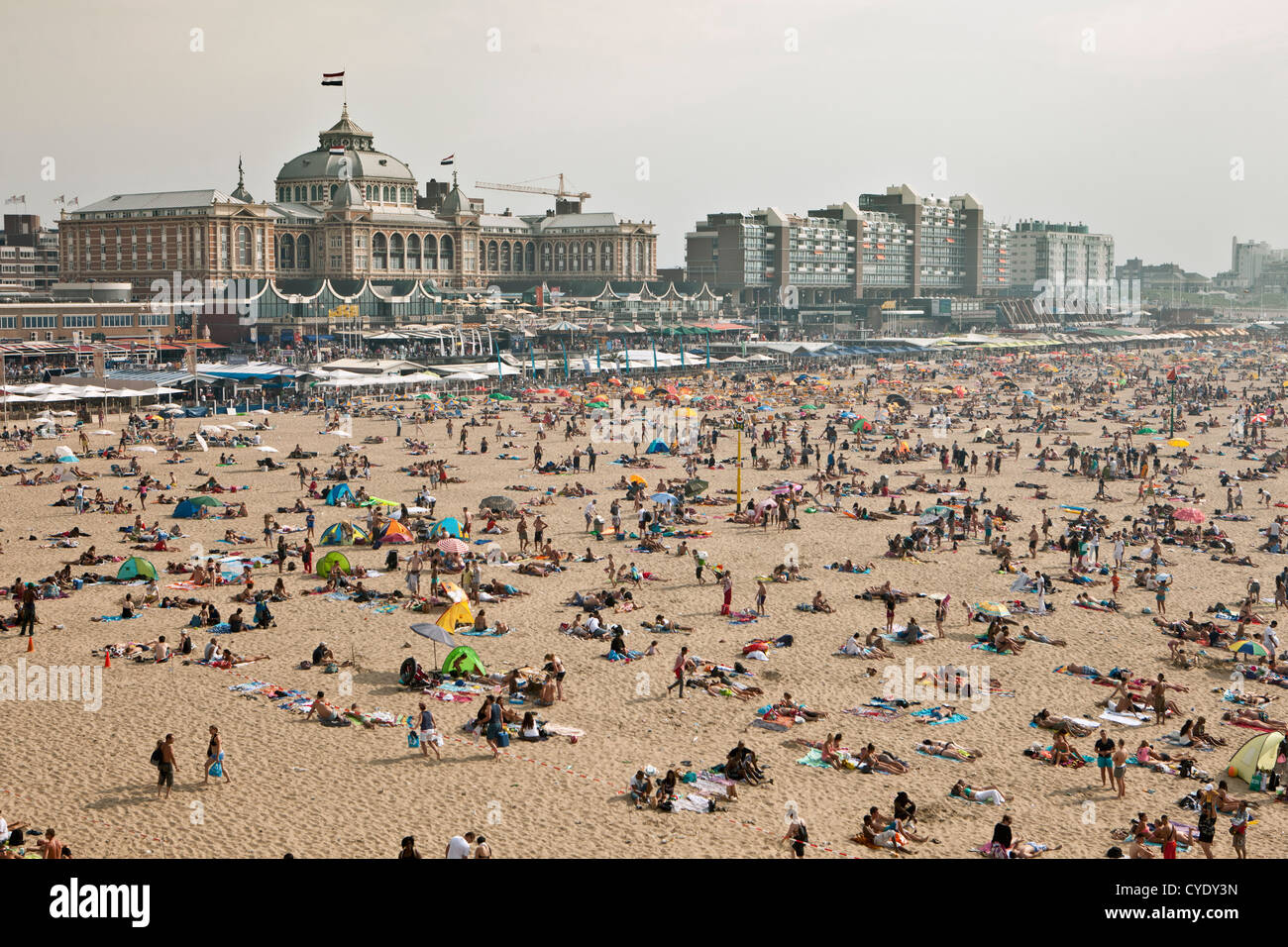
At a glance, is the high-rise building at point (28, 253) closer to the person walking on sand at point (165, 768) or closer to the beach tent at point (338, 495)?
the beach tent at point (338, 495)

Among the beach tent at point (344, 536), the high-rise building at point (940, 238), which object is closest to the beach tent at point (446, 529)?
the beach tent at point (344, 536)

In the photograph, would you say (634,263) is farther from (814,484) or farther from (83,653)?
(83,653)

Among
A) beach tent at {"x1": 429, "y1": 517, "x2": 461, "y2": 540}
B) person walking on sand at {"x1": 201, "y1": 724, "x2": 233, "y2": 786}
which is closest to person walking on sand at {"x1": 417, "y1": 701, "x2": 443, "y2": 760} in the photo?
person walking on sand at {"x1": 201, "y1": 724, "x2": 233, "y2": 786}

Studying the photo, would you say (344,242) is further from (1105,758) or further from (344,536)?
(1105,758)

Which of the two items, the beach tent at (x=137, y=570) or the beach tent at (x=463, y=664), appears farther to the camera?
the beach tent at (x=137, y=570)
